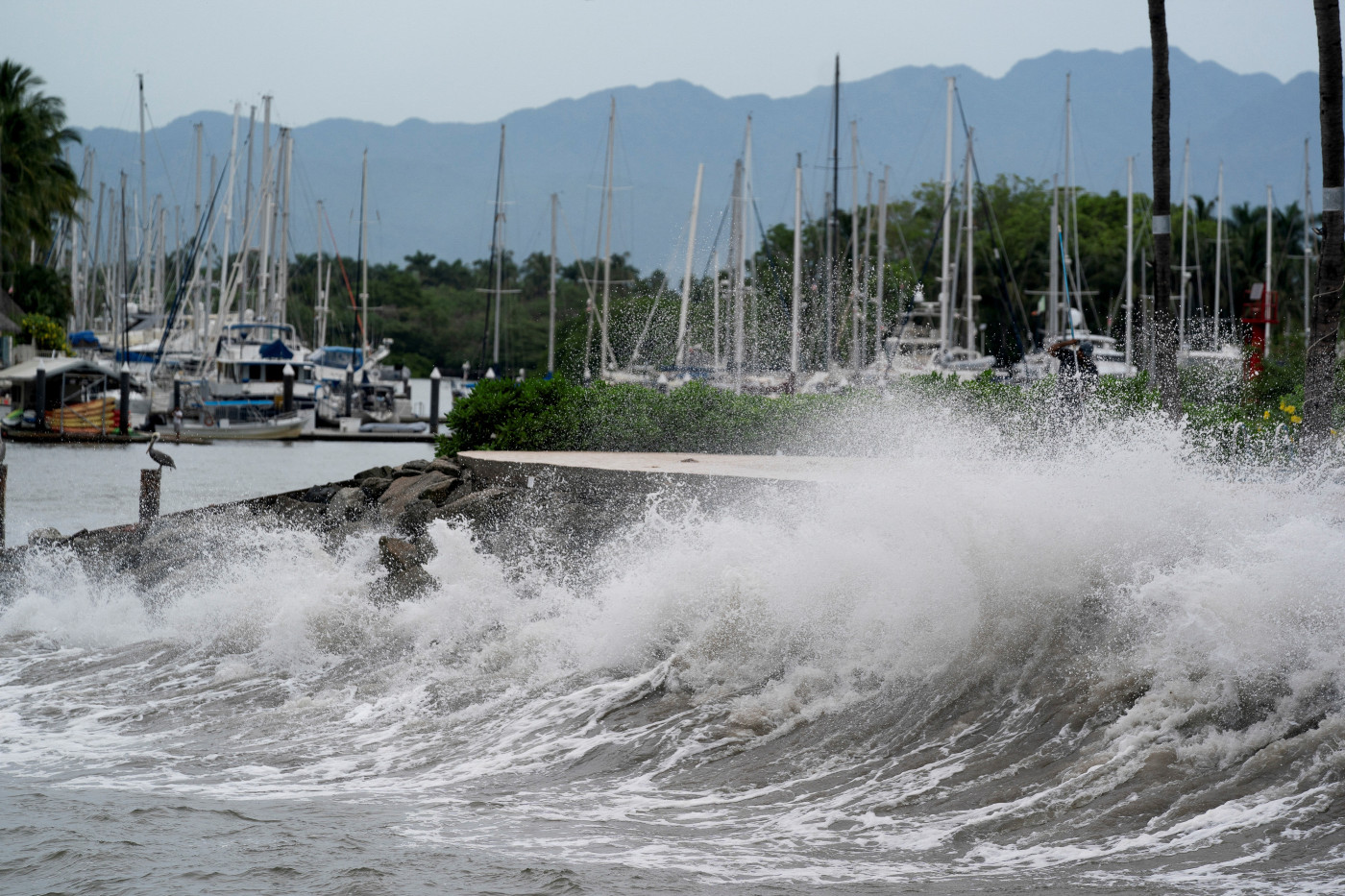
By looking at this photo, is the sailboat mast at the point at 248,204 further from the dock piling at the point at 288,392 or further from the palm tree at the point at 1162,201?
the palm tree at the point at 1162,201

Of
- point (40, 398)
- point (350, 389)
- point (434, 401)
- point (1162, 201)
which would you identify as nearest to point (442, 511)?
point (1162, 201)

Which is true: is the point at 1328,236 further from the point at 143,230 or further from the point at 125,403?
the point at 143,230

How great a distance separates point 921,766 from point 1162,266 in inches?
325

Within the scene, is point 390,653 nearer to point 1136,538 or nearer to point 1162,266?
point 1136,538

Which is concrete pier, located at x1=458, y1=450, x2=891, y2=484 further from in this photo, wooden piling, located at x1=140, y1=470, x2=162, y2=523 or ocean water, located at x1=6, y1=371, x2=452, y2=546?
ocean water, located at x1=6, y1=371, x2=452, y2=546

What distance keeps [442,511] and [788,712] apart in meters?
5.93

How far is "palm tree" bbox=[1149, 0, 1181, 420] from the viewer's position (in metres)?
11.7

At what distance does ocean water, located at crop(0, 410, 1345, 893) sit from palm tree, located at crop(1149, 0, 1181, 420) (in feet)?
8.17

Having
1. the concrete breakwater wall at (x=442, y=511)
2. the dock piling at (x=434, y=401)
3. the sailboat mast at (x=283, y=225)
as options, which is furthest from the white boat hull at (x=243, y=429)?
the concrete breakwater wall at (x=442, y=511)

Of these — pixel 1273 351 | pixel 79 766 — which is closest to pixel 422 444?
pixel 1273 351

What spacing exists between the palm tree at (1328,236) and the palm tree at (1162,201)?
4.79 feet

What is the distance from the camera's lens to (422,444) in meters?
43.9

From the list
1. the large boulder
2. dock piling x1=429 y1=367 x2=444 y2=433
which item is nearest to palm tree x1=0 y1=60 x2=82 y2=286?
dock piling x1=429 y1=367 x2=444 y2=433

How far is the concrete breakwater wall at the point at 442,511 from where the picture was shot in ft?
33.8
